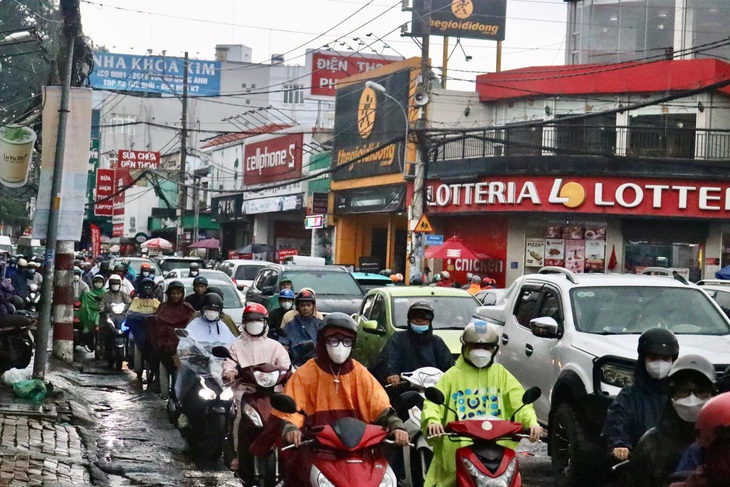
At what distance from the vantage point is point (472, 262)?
37.5 m

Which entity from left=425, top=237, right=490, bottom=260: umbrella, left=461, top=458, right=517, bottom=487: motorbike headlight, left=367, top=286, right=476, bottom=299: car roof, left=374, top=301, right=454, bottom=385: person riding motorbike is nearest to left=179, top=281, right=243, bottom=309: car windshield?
left=367, top=286, right=476, bottom=299: car roof

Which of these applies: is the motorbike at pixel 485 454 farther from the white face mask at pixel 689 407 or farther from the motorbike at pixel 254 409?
the motorbike at pixel 254 409

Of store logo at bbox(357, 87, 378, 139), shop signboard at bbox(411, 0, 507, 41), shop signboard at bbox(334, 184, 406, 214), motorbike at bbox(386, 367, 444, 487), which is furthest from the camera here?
store logo at bbox(357, 87, 378, 139)

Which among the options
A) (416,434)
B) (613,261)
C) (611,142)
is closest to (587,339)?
(416,434)

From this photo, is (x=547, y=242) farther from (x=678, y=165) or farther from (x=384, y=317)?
(x=384, y=317)

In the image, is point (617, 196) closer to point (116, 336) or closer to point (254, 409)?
point (116, 336)

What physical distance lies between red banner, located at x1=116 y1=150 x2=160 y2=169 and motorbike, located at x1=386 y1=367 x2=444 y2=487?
43.5 meters

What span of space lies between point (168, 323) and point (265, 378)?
6148mm

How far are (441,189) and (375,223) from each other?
1099 cm

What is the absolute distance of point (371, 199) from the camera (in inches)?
1763

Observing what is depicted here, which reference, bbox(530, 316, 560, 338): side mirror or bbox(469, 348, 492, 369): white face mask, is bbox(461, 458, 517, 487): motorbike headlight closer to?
bbox(469, 348, 492, 369): white face mask

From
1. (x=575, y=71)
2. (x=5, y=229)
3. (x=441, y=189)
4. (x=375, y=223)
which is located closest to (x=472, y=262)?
(x=441, y=189)

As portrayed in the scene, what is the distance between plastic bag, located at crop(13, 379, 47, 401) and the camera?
1369 cm

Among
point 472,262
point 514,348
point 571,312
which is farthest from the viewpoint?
point 472,262
